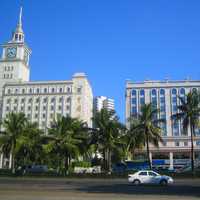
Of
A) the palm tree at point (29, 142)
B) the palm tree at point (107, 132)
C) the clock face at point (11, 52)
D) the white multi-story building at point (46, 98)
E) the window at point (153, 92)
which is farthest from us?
the clock face at point (11, 52)

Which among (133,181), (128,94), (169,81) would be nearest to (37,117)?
(128,94)

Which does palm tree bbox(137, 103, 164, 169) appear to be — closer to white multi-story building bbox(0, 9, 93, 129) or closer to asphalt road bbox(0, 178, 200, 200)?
asphalt road bbox(0, 178, 200, 200)

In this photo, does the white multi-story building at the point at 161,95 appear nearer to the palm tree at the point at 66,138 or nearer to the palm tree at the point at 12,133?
the palm tree at the point at 66,138

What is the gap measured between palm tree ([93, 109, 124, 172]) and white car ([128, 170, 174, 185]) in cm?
2132

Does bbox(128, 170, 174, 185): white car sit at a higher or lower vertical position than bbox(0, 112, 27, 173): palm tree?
lower

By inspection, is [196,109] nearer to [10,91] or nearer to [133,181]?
[133,181]

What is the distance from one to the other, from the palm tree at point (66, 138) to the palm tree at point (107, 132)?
3.68 meters

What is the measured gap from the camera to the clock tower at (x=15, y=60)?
15488 centimetres

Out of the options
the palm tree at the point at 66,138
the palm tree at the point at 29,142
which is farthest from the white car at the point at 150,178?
the palm tree at the point at 29,142

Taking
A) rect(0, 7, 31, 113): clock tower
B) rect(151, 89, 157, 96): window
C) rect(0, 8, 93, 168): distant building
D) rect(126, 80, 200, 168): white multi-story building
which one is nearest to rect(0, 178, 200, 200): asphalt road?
rect(126, 80, 200, 168): white multi-story building

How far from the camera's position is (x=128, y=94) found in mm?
131250

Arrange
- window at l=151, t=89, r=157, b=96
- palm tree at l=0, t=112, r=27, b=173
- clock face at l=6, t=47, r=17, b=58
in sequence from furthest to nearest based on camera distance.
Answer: clock face at l=6, t=47, r=17, b=58
window at l=151, t=89, r=157, b=96
palm tree at l=0, t=112, r=27, b=173

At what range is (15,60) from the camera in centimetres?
15675

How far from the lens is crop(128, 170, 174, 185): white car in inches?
1356
